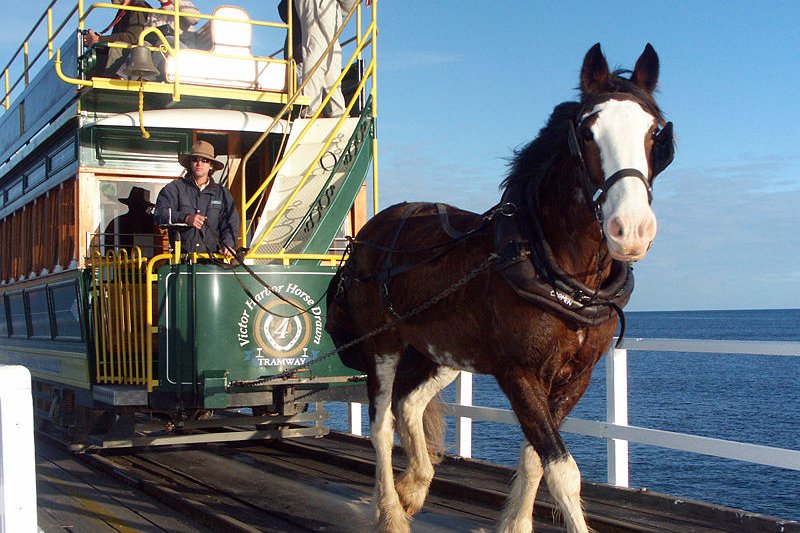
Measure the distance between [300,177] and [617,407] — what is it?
3817 mm

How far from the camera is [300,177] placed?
29.3 feet

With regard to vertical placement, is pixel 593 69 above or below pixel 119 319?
above

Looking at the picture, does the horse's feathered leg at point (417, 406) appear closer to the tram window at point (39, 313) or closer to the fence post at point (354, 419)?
the fence post at point (354, 419)

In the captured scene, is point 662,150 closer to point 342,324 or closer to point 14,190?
point 342,324

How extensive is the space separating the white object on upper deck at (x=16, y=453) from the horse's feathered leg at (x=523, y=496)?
222 centimetres

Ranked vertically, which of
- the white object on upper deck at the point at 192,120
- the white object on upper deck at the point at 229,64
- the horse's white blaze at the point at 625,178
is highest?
the white object on upper deck at the point at 229,64

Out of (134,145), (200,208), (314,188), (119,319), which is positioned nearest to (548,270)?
(200,208)

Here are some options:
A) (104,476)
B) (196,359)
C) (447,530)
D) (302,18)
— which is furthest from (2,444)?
(302,18)

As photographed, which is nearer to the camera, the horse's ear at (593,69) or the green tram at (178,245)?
the horse's ear at (593,69)

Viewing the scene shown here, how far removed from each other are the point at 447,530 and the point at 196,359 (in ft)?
8.98

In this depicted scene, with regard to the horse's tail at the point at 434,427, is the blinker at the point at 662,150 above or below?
above

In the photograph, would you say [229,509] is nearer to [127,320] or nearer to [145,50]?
[127,320]

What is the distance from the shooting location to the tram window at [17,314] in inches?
442

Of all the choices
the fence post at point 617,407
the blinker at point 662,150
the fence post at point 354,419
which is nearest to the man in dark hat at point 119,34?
the fence post at point 354,419
